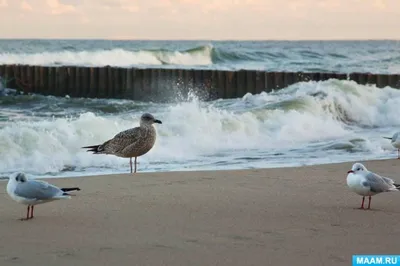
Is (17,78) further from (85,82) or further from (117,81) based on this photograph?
(117,81)

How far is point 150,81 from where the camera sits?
25500 mm

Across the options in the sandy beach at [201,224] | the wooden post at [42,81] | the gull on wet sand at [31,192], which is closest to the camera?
the sandy beach at [201,224]

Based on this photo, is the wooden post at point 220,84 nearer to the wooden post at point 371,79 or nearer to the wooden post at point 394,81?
the wooden post at point 371,79

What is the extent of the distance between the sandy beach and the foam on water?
212cm

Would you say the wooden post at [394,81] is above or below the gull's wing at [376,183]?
above

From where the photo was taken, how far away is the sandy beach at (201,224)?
5113 millimetres

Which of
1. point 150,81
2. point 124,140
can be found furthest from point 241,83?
point 124,140

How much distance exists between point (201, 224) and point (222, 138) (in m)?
7.31

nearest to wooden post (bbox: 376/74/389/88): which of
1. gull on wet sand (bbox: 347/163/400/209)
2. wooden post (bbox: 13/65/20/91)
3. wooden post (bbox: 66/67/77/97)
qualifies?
wooden post (bbox: 66/67/77/97)

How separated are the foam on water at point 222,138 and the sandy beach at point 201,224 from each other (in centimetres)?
212

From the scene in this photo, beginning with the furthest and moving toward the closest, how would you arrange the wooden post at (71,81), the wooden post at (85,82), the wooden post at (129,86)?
the wooden post at (71,81) → the wooden post at (85,82) → the wooden post at (129,86)

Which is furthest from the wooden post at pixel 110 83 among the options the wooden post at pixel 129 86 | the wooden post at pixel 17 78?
the wooden post at pixel 17 78

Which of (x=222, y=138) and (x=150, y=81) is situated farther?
(x=150, y=81)

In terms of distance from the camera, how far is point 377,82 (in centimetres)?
2334
